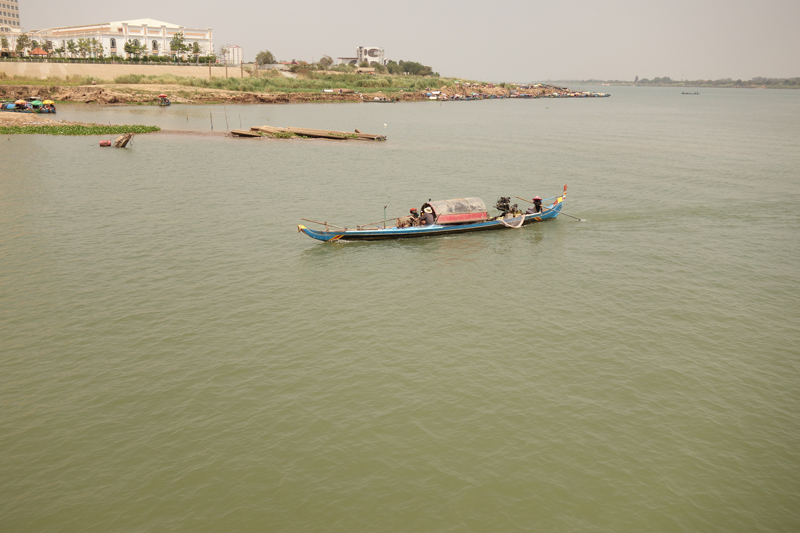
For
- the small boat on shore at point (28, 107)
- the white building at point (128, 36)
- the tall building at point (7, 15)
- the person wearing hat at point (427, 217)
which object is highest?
the tall building at point (7, 15)

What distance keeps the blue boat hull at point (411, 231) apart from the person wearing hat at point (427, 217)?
458 millimetres

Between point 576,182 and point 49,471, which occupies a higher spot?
→ point 576,182

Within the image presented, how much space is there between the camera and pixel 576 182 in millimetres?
51750

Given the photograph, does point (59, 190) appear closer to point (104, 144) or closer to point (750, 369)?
point (104, 144)

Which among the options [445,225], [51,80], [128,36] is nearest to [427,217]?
[445,225]

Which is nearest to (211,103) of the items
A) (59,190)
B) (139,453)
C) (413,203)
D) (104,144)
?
(104,144)

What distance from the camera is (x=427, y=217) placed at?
3441cm

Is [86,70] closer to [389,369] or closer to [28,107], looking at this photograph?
[28,107]

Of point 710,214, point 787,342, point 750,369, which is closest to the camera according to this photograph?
point 750,369

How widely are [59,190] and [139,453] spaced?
3593cm

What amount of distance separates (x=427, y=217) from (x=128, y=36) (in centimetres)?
16589

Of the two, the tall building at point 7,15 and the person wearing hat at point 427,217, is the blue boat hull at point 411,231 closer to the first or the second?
the person wearing hat at point 427,217

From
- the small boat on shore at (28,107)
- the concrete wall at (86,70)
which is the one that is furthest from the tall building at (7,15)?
the small boat on shore at (28,107)

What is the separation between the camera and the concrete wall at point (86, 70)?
117750 mm
